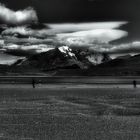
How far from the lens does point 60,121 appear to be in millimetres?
17578

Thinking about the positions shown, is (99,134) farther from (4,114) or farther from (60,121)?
(4,114)

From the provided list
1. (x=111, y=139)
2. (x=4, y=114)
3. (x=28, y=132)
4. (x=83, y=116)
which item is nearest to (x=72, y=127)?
(x=28, y=132)

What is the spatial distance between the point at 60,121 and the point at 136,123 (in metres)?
3.33

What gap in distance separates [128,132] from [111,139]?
5.14ft

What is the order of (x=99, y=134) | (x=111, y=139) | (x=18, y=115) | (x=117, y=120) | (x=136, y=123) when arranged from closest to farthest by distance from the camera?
1. (x=111, y=139)
2. (x=99, y=134)
3. (x=136, y=123)
4. (x=117, y=120)
5. (x=18, y=115)

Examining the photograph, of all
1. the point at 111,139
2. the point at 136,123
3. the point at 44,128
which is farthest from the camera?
the point at 136,123

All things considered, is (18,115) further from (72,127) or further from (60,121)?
(72,127)

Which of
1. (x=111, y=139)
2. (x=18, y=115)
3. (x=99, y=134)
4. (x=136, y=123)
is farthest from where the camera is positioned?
(x=18, y=115)

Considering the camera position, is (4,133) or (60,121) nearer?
(4,133)

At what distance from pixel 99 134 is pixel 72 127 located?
198 centimetres

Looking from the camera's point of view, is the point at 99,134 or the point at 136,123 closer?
the point at 99,134

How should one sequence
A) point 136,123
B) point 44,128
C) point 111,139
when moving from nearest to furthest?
point 111,139, point 44,128, point 136,123

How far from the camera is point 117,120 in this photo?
18000 mm

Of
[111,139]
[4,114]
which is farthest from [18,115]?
[111,139]
